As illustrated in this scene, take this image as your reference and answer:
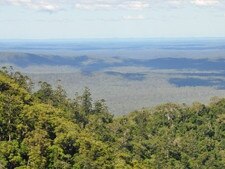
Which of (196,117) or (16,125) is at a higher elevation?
(16,125)

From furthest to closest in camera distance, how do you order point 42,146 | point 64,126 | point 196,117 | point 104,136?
point 196,117, point 104,136, point 64,126, point 42,146

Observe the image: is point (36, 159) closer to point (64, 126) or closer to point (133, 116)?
point (64, 126)

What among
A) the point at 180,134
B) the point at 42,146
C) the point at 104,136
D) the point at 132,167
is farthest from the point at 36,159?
the point at 180,134

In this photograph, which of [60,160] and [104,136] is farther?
[104,136]

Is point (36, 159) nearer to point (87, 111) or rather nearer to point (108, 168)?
point (108, 168)

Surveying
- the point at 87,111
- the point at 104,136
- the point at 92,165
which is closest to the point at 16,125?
the point at 92,165

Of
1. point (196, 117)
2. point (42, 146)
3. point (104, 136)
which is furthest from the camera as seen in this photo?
point (196, 117)

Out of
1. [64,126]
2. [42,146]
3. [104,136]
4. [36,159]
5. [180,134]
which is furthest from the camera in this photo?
[180,134]
